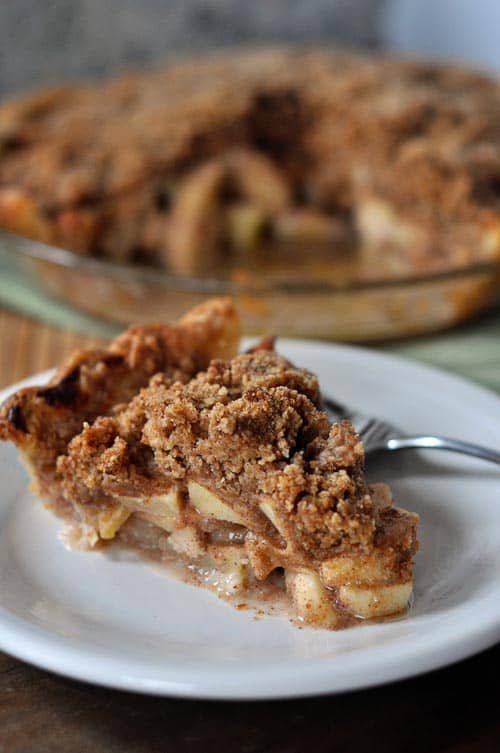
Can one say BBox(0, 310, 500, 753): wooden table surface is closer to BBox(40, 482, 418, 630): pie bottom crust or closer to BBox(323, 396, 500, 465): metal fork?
BBox(40, 482, 418, 630): pie bottom crust

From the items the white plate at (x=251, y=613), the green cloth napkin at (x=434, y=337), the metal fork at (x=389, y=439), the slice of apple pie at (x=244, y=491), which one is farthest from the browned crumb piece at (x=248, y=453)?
the green cloth napkin at (x=434, y=337)

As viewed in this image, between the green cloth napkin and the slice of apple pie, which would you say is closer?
the slice of apple pie

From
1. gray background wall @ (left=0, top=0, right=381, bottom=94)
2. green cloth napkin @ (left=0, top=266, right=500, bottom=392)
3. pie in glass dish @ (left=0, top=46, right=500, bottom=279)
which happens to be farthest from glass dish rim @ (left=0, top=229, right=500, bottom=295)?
gray background wall @ (left=0, top=0, right=381, bottom=94)

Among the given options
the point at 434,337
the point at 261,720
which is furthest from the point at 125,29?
the point at 261,720

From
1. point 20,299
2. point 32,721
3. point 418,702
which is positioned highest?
point 418,702

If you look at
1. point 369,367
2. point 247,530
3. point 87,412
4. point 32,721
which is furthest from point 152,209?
point 32,721

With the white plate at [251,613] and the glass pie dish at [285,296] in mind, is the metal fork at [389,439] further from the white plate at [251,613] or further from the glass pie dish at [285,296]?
the glass pie dish at [285,296]

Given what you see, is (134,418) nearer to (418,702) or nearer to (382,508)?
(382,508)
